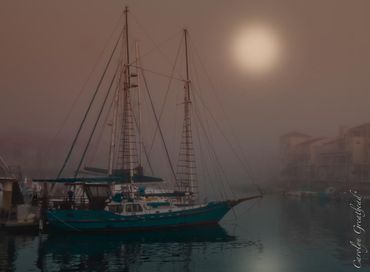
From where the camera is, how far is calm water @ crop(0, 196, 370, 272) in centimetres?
2594

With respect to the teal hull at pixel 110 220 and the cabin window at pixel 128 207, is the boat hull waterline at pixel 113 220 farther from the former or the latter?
the cabin window at pixel 128 207

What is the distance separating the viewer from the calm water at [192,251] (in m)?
25.9

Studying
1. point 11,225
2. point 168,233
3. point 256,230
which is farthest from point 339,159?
point 11,225

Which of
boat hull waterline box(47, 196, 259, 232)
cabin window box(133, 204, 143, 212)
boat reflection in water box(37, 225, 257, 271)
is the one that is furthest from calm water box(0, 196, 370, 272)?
cabin window box(133, 204, 143, 212)

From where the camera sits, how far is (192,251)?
3064 cm

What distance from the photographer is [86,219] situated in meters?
38.0

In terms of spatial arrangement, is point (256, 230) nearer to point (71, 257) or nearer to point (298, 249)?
point (298, 249)

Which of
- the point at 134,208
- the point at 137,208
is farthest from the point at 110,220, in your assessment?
the point at 137,208

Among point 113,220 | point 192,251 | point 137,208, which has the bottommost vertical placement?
point 192,251

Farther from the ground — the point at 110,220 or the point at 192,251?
the point at 110,220

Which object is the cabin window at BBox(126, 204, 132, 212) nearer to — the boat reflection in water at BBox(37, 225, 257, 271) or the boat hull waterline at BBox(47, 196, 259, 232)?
the boat hull waterline at BBox(47, 196, 259, 232)

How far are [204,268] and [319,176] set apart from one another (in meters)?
98.5

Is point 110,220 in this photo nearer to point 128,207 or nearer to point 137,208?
point 128,207

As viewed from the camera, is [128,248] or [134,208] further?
[134,208]
